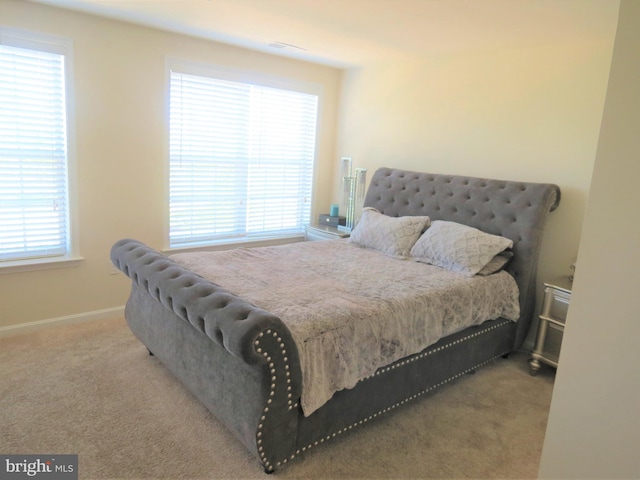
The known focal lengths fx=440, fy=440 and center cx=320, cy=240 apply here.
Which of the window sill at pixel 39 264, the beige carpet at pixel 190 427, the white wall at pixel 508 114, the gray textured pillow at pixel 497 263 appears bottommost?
the beige carpet at pixel 190 427

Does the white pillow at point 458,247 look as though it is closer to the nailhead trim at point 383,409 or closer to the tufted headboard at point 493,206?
the tufted headboard at point 493,206

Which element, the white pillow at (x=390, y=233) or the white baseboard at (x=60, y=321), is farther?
the white pillow at (x=390, y=233)

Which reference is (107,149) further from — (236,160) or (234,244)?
(234,244)

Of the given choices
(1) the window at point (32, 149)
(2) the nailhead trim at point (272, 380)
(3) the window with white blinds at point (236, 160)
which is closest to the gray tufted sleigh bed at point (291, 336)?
Answer: (2) the nailhead trim at point (272, 380)

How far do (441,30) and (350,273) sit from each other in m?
1.80

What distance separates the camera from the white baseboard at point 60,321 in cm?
325

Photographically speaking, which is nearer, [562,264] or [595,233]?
[595,233]

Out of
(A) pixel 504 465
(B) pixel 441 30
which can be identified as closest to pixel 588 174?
(B) pixel 441 30

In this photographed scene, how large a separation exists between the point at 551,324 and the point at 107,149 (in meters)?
3.59

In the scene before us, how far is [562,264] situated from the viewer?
10.9 feet

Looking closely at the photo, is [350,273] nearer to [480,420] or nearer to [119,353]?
[480,420]

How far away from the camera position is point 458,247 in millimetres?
3250

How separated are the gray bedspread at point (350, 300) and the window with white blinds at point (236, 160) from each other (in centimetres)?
100

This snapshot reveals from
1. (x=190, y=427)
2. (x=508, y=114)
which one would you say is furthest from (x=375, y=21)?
(x=190, y=427)
